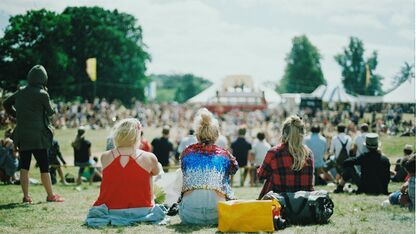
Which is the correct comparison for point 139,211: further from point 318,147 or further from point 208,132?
point 318,147

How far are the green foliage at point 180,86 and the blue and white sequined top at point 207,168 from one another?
11006cm

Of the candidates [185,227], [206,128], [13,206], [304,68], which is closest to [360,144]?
[206,128]

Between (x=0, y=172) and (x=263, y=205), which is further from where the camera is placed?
(x=0, y=172)

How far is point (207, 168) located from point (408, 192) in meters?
3.06

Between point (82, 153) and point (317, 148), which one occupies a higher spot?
point (317, 148)

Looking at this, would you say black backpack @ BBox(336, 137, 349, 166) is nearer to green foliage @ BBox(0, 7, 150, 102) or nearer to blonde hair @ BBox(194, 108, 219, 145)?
blonde hair @ BBox(194, 108, 219, 145)

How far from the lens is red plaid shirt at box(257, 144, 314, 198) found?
20.9ft

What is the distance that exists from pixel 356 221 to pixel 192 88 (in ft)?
376

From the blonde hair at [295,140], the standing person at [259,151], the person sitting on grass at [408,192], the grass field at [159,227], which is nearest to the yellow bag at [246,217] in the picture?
the grass field at [159,227]

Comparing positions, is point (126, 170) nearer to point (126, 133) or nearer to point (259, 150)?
point (126, 133)

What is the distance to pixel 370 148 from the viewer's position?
9.73 metres

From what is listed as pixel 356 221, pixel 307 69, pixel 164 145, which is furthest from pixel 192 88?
pixel 356 221

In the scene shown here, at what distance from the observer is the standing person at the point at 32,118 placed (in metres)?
7.47

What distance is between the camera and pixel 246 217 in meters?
5.52
